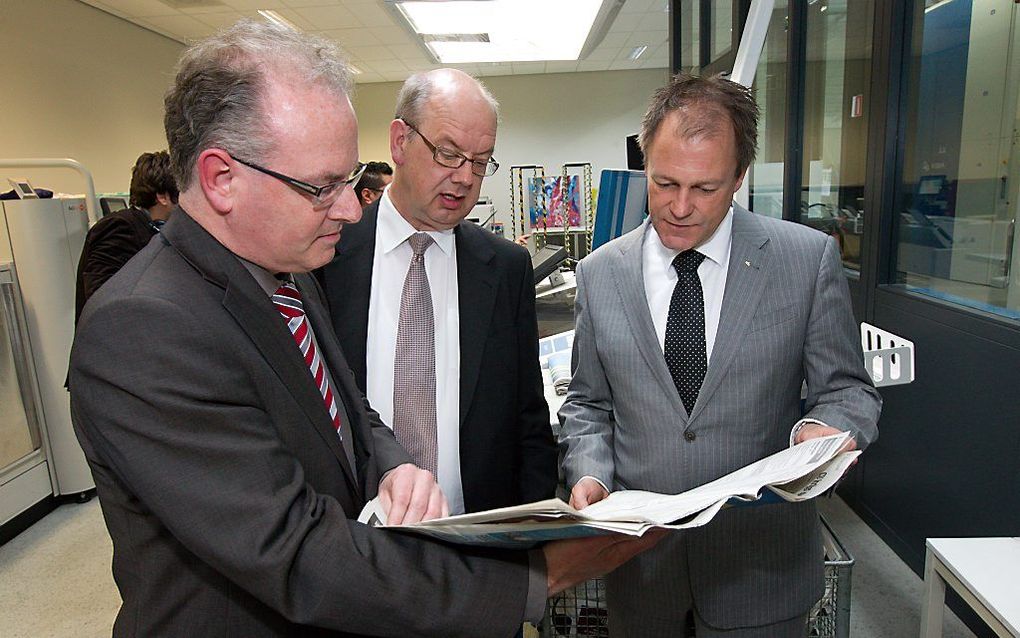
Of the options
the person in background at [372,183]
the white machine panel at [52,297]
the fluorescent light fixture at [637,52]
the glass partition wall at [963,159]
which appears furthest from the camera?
the fluorescent light fixture at [637,52]

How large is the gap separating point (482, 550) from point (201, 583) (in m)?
0.35

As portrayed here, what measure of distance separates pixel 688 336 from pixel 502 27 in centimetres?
549

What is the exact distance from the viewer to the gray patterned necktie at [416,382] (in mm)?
1363

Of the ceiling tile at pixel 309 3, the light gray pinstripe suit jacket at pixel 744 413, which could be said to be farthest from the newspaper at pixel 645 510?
the ceiling tile at pixel 309 3

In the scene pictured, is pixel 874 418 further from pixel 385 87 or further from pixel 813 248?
pixel 385 87

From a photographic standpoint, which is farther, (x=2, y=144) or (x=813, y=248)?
(x=2, y=144)

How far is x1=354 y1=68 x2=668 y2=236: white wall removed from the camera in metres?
9.90

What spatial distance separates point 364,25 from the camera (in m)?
6.56

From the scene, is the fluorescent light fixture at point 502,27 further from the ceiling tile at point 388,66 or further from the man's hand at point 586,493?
the man's hand at point 586,493

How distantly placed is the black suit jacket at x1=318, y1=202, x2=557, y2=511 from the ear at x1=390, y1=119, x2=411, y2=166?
0.44 ft

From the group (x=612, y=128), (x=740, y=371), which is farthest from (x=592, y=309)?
(x=612, y=128)

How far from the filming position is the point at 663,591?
1240 millimetres

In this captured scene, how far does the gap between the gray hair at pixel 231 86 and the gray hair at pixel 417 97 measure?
1.84 ft

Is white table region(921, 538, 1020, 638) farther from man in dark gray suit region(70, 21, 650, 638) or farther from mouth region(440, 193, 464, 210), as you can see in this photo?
mouth region(440, 193, 464, 210)
